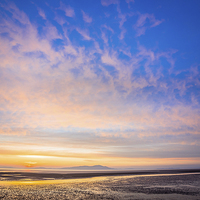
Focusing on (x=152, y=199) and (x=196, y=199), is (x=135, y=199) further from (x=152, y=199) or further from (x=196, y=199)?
(x=196, y=199)

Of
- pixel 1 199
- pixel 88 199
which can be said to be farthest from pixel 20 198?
pixel 88 199

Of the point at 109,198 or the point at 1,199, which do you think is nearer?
the point at 1,199

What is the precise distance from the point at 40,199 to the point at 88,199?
5.84m

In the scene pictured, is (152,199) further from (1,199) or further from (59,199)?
(1,199)

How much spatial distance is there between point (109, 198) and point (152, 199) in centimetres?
532

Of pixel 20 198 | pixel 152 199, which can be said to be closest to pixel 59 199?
pixel 20 198

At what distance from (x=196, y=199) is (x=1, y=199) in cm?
2347

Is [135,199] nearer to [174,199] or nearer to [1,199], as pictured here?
[174,199]

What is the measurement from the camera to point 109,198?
23516 mm

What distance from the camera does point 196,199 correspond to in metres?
22.7

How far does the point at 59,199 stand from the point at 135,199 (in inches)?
368

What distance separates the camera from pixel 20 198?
2309 centimetres

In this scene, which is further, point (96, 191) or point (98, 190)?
point (98, 190)

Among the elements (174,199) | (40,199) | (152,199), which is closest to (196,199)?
(174,199)
